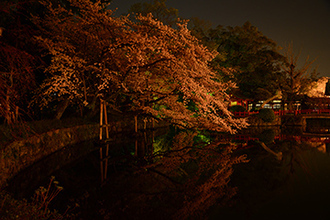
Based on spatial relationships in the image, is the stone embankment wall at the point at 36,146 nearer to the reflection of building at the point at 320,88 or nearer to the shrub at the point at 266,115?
the shrub at the point at 266,115

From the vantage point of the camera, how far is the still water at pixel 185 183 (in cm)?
570

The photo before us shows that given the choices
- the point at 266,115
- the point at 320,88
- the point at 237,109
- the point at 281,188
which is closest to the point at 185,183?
the point at 281,188

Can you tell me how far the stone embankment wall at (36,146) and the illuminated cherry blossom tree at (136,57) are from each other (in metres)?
2.33

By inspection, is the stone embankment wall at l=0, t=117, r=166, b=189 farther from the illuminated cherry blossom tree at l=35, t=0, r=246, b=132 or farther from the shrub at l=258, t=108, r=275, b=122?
the shrub at l=258, t=108, r=275, b=122

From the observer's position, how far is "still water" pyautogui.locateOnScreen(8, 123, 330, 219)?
5.70m

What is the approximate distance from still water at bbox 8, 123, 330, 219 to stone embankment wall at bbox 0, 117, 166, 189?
34 centimetres

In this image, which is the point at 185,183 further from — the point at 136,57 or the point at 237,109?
the point at 237,109

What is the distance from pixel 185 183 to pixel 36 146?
6.57m

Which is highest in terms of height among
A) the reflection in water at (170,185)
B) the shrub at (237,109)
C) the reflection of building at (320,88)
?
the reflection of building at (320,88)

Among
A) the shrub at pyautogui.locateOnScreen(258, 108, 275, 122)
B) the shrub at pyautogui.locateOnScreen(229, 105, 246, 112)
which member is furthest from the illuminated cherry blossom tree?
the shrub at pyautogui.locateOnScreen(258, 108, 275, 122)

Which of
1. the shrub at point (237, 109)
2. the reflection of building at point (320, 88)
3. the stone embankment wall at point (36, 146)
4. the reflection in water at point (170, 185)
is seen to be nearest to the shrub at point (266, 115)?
the shrub at point (237, 109)

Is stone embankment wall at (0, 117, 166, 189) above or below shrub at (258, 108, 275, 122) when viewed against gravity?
below

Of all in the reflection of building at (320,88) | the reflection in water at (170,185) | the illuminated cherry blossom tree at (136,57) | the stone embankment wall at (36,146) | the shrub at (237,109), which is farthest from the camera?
the reflection of building at (320,88)

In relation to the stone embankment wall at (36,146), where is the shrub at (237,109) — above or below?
above
